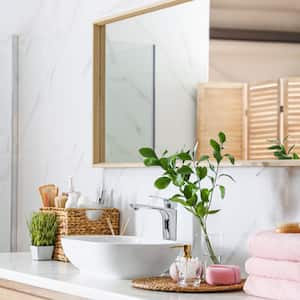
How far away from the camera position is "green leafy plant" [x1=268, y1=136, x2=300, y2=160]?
239cm

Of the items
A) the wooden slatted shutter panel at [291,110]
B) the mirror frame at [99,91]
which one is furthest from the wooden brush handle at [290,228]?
the mirror frame at [99,91]

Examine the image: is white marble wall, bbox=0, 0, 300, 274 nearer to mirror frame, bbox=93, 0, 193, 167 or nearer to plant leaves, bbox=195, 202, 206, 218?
mirror frame, bbox=93, 0, 193, 167

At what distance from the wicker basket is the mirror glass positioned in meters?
0.21

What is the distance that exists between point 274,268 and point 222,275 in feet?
0.74

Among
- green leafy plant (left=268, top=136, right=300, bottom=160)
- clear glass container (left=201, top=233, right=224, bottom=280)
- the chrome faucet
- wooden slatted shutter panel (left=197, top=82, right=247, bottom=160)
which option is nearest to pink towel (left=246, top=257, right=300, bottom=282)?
clear glass container (left=201, top=233, right=224, bottom=280)

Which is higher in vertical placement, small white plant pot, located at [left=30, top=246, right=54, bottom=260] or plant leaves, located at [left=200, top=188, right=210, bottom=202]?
plant leaves, located at [left=200, top=188, right=210, bottom=202]

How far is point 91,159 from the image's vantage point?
320 cm

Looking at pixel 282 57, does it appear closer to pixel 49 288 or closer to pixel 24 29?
pixel 49 288

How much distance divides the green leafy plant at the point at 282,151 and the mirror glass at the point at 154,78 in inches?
13.7

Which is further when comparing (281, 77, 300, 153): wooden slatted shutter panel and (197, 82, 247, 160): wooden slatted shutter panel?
(197, 82, 247, 160): wooden slatted shutter panel

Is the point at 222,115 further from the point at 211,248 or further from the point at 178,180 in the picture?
the point at 211,248

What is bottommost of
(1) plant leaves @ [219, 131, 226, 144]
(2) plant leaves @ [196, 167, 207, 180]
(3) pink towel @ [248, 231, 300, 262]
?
(3) pink towel @ [248, 231, 300, 262]

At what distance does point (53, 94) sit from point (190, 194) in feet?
3.90

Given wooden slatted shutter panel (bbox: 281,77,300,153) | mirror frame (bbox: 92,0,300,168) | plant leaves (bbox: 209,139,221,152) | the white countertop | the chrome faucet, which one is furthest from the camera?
mirror frame (bbox: 92,0,300,168)
